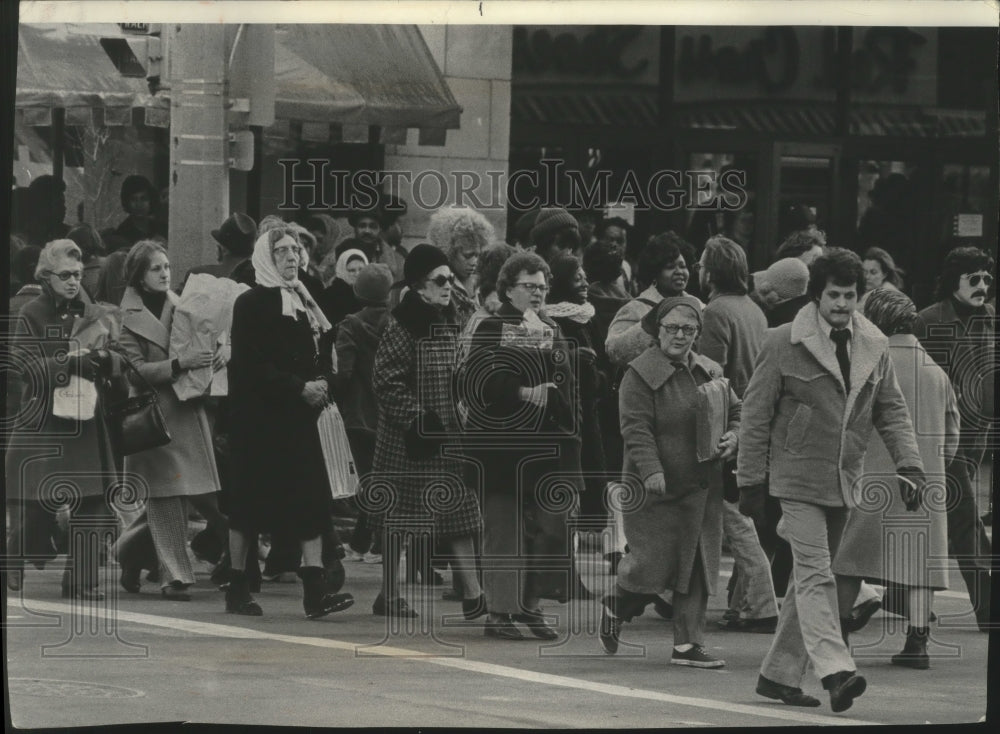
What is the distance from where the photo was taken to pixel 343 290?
1017cm

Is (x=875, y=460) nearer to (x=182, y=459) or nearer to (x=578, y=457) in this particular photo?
(x=578, y=457)

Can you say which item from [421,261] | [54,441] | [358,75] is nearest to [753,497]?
[421,261]

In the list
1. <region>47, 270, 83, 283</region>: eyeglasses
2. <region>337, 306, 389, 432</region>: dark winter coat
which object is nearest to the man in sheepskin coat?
<region>337, 306, 389, 432</region>: dark winter coat

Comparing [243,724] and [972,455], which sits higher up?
[972,455]

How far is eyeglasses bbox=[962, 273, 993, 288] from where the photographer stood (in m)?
9.59

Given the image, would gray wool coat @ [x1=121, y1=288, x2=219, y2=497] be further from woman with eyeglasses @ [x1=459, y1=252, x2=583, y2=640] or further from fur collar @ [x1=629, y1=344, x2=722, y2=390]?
fur collar @ [x1=629, y1=344, x2=722, y2=390]

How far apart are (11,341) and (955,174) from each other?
14.0 feet

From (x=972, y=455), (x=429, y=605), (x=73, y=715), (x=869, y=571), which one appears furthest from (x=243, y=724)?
(x=972, y=455)

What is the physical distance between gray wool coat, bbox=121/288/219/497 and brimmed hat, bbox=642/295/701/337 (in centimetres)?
227

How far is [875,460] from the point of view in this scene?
9.59 meters

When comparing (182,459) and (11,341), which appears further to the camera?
(182,459)

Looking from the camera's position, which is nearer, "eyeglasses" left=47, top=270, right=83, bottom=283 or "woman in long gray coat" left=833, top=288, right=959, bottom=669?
"eyeglasses" left=47, top=270, right=83, bottom=283

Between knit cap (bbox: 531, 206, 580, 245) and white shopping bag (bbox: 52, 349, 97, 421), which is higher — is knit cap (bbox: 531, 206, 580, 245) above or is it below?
above

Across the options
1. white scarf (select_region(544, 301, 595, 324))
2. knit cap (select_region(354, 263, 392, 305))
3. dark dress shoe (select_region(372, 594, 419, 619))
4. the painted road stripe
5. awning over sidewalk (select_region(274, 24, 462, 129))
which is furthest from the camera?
white scarf (select_region(544, 301, 595, 324))
